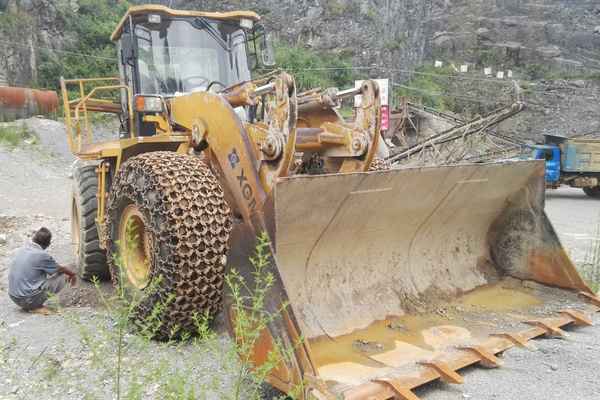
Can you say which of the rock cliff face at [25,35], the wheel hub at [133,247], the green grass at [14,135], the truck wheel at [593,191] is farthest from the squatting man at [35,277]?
the rock cliff face at [25,35]

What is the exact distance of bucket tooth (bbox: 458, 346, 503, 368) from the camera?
3436 millimetres

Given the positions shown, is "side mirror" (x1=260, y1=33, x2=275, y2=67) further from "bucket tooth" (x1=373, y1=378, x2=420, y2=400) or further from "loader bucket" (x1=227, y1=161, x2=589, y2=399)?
"bucket tooth" (x1=373, y1=378, x2=420, y2=400)

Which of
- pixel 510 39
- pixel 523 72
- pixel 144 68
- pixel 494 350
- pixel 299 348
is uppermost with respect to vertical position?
pixel 510 39

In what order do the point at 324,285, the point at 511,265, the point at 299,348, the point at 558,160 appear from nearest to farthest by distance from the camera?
the point at 299,348 < the point at 324,285 < the point at 511,265 < the point at 558,160

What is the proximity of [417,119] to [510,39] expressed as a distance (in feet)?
59.8

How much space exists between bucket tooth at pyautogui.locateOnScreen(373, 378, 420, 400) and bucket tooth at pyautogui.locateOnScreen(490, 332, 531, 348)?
1.07m

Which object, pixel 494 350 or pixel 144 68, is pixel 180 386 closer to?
pixel 494 350

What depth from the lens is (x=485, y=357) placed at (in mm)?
3439

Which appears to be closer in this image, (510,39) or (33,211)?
(33,211)

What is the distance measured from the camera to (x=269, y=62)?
6.03 metres

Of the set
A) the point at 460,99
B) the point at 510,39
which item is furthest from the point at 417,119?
the point at 510,39

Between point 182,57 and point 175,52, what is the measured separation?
8 centimetres

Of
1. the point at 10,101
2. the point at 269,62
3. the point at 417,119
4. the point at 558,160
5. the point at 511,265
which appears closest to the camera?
the point at 511,265

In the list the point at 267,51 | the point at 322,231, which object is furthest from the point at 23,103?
the point at 322,231
